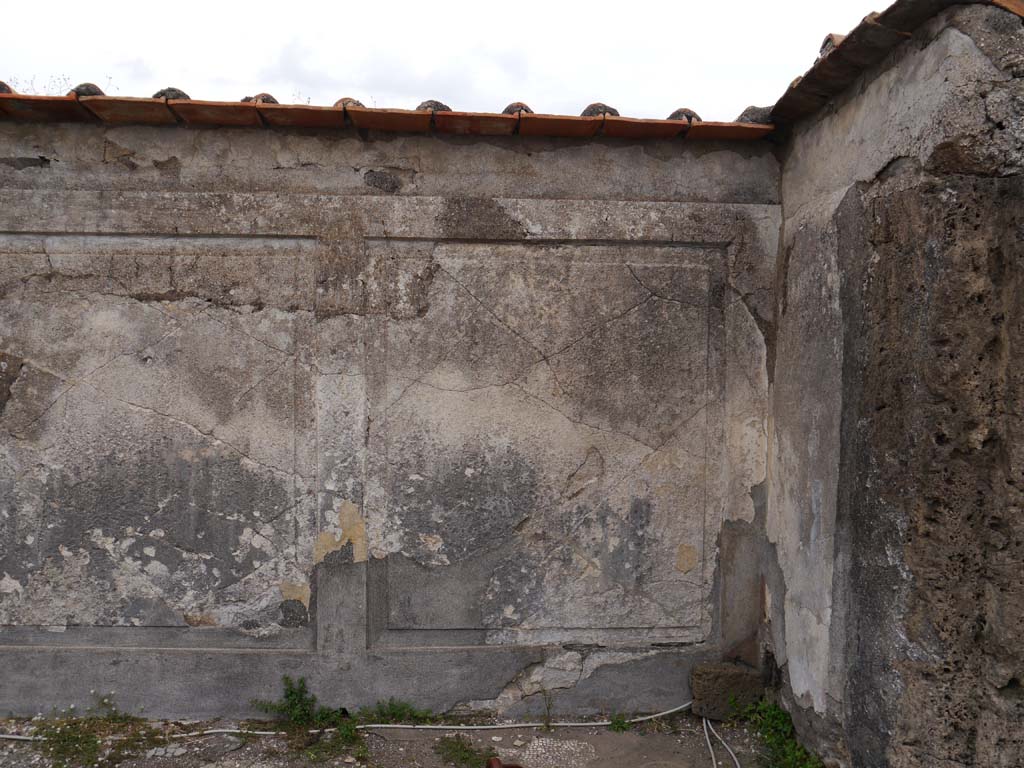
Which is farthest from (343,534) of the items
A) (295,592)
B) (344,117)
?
(344,117)

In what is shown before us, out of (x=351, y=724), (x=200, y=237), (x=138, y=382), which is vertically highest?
(x=200, y=237)

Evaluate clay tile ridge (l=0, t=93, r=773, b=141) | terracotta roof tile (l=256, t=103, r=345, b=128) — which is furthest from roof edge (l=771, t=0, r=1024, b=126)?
terracotta roof tile (l=256, t=103, r=345, b=128)

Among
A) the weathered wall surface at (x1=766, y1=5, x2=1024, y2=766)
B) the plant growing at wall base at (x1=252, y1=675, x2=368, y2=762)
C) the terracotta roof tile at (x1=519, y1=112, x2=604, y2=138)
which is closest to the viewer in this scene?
the weathered wall surface at (x1=766, y1=5, x2=1024, y2=766)

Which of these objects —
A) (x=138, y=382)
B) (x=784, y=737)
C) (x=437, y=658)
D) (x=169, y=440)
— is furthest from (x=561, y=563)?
(x=138, y=382)

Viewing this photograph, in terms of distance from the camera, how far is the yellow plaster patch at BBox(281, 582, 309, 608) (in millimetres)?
3186

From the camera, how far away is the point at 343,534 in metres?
3.18

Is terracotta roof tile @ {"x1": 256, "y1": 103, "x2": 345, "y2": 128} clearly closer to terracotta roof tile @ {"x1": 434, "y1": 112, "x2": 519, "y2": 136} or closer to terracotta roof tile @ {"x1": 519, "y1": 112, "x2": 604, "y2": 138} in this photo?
terracotta roof tile @ {"x1": 434, "y1": 112, "x2": 519, "y2": 136}

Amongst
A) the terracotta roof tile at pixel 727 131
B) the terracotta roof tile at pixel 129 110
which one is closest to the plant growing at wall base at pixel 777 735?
the terracotta roof tile at pixel 727 131

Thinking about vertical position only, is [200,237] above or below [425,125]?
below

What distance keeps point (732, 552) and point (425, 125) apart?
2346mm

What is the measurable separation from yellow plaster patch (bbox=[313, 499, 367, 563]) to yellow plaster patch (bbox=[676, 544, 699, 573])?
1446 mm

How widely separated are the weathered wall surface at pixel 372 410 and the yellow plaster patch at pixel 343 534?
0.01 metres

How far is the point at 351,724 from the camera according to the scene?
315 centimetres

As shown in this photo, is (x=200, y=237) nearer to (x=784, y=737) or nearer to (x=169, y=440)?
(x=169, y=440)
